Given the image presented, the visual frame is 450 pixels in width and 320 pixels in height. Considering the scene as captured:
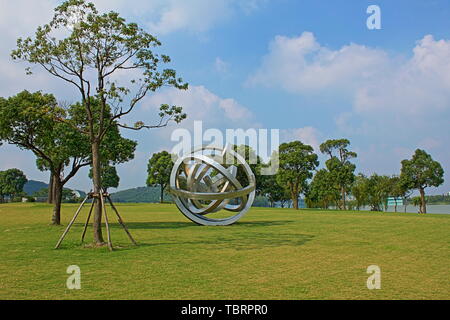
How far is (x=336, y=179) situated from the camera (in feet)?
165

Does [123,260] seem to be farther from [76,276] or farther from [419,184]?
[419,184]

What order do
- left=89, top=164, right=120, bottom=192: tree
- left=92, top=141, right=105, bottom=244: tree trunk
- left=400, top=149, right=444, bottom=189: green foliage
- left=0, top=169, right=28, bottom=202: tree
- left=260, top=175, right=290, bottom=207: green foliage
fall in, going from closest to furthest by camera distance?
left=92, top=141, right=105, bottom=244: tree trunk → left=400, top=149, right=444, bottom=189: green foliage → left=260, top=175, right=290, bottom=207: green foliage → left=89, top=164, right=120, bottom=192: tree → left=0, top=169, right=28, bottom=202: tree

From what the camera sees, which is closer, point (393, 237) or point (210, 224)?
point (393, 237)

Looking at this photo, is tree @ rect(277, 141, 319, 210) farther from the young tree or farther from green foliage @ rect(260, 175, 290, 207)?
green foliage @ rect(260, 175, 290, 207)

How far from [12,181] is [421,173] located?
9291 cm

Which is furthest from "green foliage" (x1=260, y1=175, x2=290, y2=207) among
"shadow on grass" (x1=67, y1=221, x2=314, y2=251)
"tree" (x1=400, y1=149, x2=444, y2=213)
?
"shadow on grass" (x1=67, y1=221, x2=314, y2=251)

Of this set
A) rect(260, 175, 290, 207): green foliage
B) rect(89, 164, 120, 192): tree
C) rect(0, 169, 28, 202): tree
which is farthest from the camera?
rect(0, 169, 28, 202): tree

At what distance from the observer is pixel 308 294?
766cm

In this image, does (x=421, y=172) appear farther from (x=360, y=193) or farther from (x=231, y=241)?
(x=231, y=241)

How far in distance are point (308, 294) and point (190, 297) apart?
7.82 feet

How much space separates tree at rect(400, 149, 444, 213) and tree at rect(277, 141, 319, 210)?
37.4 ft

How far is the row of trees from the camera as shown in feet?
149

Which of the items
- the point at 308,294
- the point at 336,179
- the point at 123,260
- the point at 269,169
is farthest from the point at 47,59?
the point at 269,169
